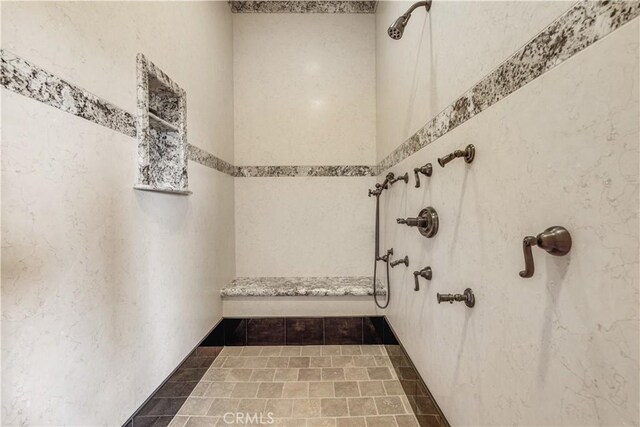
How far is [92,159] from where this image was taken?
2.95 ft

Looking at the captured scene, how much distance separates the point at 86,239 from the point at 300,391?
52.0 inches

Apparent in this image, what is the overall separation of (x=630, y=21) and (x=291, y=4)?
2.67 meters

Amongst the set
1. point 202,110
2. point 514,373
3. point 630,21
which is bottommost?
point 514,373

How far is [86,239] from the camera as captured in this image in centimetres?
87

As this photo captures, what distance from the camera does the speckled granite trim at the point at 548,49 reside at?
0.44 metres

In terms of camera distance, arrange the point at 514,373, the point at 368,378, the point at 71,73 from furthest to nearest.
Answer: the point at 368,378
the point at 71,73
the point at 514,373

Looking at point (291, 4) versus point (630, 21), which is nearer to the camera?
point (630, 21)

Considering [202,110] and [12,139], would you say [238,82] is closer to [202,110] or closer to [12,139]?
[202,110]

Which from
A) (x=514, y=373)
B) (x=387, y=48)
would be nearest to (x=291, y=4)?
(x=387, y=48)

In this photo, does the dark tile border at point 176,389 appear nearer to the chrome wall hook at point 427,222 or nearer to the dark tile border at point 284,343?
the dark tile border at point 284,343

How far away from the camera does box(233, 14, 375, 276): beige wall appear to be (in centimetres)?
246

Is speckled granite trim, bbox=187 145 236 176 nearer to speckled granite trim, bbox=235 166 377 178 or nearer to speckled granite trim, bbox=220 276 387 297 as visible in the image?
speckled granite trim, bbox=235 166 377 178

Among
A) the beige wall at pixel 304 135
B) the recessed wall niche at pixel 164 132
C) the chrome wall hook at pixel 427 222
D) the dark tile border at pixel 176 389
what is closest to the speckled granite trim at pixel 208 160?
the recessed wall niche at pixel 164 132

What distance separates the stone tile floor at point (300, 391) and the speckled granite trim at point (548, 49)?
142cm
